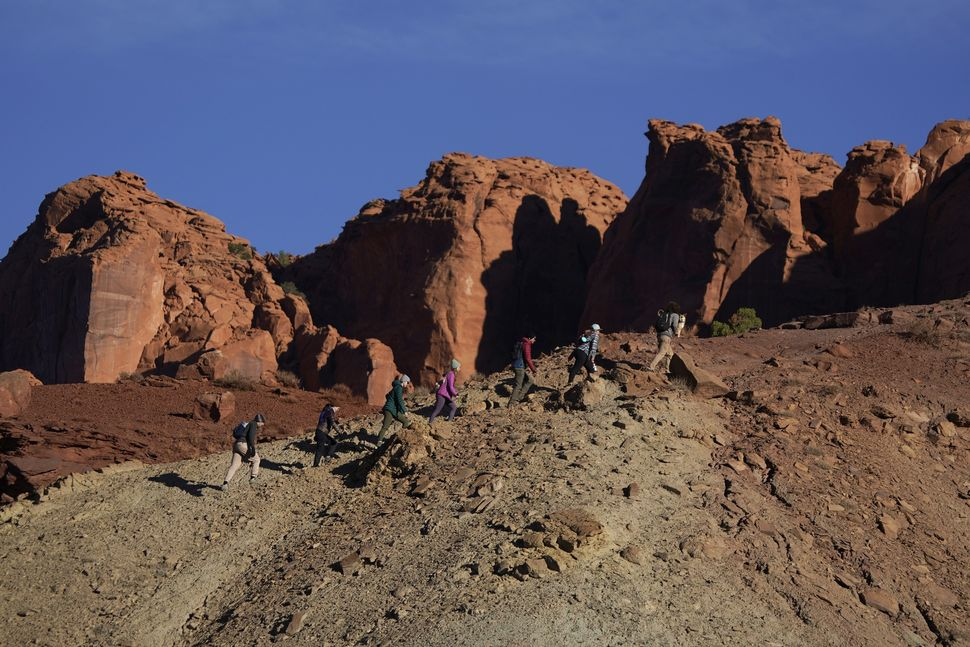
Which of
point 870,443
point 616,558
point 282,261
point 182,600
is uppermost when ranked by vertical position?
point 282,261

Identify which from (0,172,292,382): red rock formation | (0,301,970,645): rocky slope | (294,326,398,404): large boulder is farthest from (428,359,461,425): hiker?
(294,326,398,404): large boulder

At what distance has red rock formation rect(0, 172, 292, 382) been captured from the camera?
4653 cm

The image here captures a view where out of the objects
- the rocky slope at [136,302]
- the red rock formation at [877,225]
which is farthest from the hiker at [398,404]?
the red rock formation at [877,225]

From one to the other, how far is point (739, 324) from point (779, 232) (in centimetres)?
543

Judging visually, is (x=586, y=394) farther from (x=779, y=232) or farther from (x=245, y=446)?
(x=779, y=232)

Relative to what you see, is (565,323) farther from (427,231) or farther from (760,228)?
(760,228)

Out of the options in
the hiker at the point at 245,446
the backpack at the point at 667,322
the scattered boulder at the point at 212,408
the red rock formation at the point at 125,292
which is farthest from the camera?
the red rock formation at the point at 125,292

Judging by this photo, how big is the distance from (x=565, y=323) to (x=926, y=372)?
1093 inches

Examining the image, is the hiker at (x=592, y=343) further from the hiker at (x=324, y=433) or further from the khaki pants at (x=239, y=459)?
the khaki pants at (x=239, y=459)

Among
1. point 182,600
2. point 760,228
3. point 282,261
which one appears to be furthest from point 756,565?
point 282,261

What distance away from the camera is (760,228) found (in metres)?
47.0

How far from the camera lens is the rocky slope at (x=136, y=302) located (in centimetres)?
4638

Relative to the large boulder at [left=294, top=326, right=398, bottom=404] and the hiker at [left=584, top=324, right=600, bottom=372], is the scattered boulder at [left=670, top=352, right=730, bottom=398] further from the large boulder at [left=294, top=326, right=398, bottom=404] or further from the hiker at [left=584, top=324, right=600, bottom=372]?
the large boulder at [left=294, top=326, right=398, bottom=404]

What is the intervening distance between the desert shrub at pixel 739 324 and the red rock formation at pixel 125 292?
1612 centimetres
